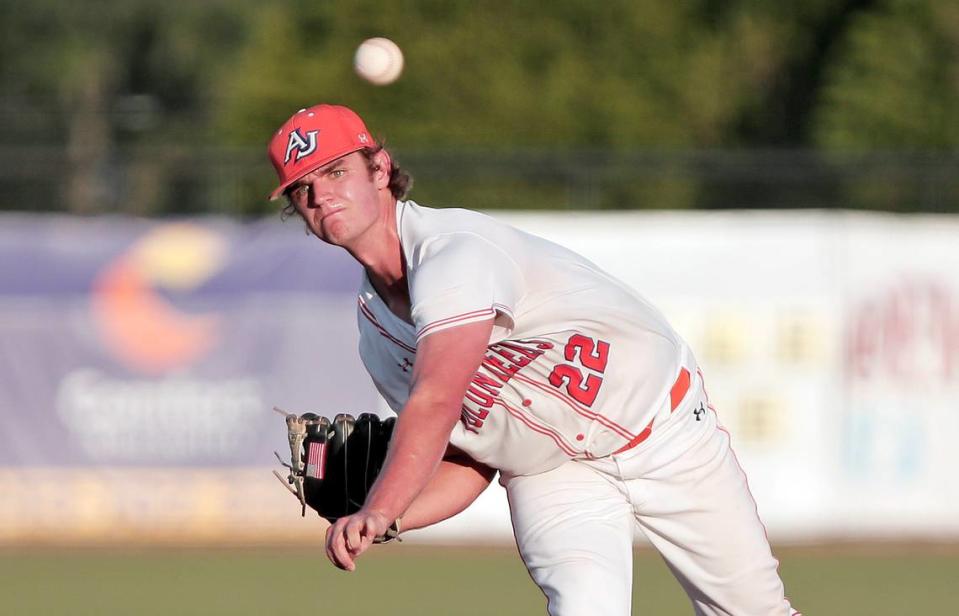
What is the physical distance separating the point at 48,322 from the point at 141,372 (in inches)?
33.8

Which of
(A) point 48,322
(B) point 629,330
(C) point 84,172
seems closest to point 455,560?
(A) point 48,322

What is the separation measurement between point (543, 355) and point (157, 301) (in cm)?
789

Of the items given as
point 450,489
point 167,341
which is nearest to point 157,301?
point 167,341

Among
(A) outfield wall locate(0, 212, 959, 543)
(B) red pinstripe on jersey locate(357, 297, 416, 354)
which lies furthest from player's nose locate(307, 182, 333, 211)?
(A) outfield wall locate(0, 212, 959, 543)

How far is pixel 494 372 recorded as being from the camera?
493cm

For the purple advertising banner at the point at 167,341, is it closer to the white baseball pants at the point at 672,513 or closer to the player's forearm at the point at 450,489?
the player's forearm at the point at 450,489

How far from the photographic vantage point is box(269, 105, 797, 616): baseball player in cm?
454

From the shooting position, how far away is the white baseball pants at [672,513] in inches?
200

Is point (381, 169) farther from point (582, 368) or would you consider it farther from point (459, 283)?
point (582, 368)

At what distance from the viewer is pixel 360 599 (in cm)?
995

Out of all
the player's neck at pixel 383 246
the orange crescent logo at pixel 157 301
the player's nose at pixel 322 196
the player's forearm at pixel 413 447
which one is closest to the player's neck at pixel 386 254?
the player's neck at pixel 383 246

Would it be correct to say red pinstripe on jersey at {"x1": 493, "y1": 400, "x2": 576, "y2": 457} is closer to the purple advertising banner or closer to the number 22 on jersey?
the number 22 on jersey

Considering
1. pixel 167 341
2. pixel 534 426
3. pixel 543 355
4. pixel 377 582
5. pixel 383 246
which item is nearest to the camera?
pixel 383 246

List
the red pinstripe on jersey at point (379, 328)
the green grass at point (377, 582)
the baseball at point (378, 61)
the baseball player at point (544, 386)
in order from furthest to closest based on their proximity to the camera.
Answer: the green grass at point (377, 582), the baseball at point (378, 61), the red pinstripe on jersey at point (379, 328), the baseball player at point (544, 386)
